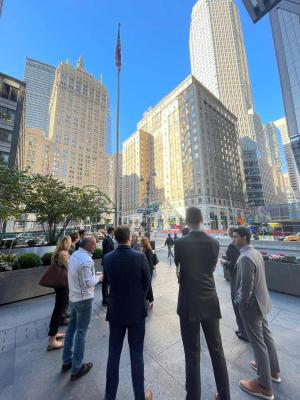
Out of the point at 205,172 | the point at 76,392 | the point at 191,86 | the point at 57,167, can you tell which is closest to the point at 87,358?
the point at 76,392

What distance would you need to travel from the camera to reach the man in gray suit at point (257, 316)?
2189 mm

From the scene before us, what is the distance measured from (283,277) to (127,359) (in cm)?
554

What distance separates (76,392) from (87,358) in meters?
0.68

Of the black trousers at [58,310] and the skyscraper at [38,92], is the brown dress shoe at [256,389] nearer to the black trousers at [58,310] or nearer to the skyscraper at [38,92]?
the black trousers at [58,310]

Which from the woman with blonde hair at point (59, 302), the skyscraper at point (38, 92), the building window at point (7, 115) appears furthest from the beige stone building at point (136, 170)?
the skyscraper at point (38, 92)

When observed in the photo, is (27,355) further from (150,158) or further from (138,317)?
(150,158)

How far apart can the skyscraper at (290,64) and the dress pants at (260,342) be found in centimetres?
4407

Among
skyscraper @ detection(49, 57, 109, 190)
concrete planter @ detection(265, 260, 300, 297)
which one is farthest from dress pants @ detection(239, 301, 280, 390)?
skyscraper @ detection(49, 57, 109, 190)

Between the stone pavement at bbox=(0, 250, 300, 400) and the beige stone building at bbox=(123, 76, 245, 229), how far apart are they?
51123 mm

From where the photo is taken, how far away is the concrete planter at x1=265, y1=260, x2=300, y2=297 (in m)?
5.38

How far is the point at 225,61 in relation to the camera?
9969 cm

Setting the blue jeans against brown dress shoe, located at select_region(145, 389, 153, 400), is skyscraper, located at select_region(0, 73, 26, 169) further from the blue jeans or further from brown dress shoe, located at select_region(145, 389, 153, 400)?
brown dress shoe, located at select_region(145, 389, 153, 400)

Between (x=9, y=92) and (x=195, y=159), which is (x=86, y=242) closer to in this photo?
(x=9, y=92)

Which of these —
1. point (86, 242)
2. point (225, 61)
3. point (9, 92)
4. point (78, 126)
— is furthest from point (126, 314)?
point (225, 61)
